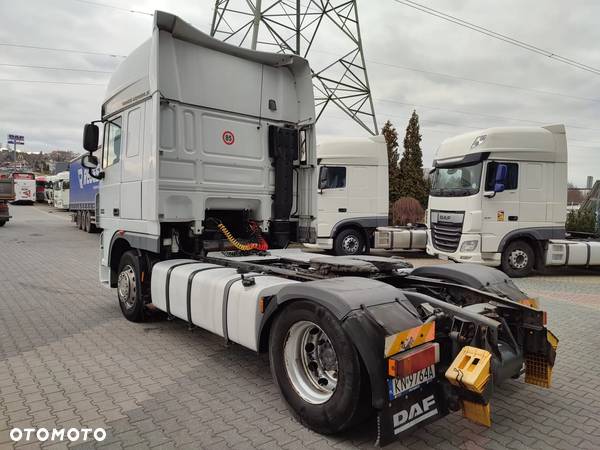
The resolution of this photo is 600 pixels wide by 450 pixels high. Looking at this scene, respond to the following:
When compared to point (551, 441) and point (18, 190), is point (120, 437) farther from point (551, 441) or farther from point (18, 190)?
point (18, 190)

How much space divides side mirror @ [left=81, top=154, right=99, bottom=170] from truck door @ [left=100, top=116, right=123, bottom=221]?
0.12 meters

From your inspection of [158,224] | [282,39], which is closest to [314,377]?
[158,224]

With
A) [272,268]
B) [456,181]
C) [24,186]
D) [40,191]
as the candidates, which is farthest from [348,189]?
[40,191]

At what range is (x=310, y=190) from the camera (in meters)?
6.83

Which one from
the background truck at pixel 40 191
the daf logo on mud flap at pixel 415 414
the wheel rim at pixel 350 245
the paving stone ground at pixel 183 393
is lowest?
the paving stone ground at pixel 183 393

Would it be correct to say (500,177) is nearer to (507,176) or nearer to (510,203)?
(507,176)

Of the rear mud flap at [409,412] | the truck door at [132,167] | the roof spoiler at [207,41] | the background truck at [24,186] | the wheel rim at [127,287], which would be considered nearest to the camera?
the rear mud flap at [409,412]

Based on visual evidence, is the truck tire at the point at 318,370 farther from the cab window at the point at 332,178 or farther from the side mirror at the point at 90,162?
the cab window at the point at 332,178

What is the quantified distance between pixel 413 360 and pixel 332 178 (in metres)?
11.2

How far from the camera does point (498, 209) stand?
10578mm

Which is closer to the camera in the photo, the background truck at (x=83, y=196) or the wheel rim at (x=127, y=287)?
the wheel rim at (x=127, y=287)

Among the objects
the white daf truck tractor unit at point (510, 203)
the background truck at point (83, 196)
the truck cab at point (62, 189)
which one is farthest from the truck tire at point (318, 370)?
the truck cab at point (62, 189)

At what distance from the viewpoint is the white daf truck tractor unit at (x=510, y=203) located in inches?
412

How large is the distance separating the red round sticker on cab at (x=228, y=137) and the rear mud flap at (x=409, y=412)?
4.28 meters
